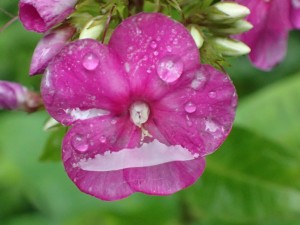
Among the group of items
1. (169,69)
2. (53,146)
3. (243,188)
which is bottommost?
(243,188)

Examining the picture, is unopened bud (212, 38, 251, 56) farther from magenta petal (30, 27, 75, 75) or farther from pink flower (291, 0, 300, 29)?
magenta petal (30, 27, 75, 75)

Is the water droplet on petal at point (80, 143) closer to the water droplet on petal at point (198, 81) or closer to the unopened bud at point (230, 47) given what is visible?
the water droplet on petal at point (198, 81)

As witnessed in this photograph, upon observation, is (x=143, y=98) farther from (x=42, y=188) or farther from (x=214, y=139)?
(x=42, y=188)

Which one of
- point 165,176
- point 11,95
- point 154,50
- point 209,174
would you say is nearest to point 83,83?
point 154,50

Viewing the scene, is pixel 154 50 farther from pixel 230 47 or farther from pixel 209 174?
pixel 209 174

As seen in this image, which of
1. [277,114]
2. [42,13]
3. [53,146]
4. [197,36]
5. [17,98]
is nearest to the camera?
[42,13]

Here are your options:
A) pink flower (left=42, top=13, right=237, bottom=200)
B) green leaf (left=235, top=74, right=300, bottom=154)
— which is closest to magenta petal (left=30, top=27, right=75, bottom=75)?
pink flower (left=42, top=13, right=237, bottom=200)

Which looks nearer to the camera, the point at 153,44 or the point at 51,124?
the point at 153,44

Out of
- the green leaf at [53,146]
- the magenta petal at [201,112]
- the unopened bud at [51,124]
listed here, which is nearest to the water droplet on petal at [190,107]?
the magenta petal at [201,112]
